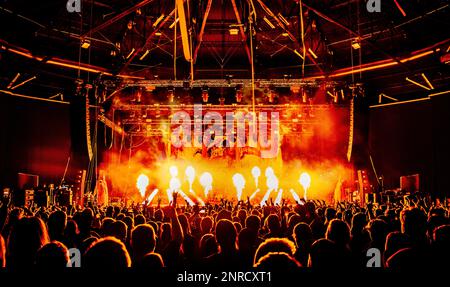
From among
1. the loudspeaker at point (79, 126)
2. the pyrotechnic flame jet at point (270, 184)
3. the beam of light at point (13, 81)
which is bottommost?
the pyrotechnic flame jet at point (270, 184)

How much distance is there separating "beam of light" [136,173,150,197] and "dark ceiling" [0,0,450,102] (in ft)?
28.4

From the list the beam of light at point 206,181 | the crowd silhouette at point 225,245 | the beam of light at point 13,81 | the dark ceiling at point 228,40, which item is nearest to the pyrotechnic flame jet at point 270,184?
the beam of light at point 206,181

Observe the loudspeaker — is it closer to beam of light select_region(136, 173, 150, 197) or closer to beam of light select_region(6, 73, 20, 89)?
beam of light select_region(6, 73, 20, 89)

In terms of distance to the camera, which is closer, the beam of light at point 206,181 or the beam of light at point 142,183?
the beam of light at point 142,183

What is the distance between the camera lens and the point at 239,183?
24.9 m

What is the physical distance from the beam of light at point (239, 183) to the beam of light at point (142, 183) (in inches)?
223

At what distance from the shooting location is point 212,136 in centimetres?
2353

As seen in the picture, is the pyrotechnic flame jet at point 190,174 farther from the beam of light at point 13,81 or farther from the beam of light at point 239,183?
the beam of light at point 13,81

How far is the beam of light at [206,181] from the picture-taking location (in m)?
25.0
